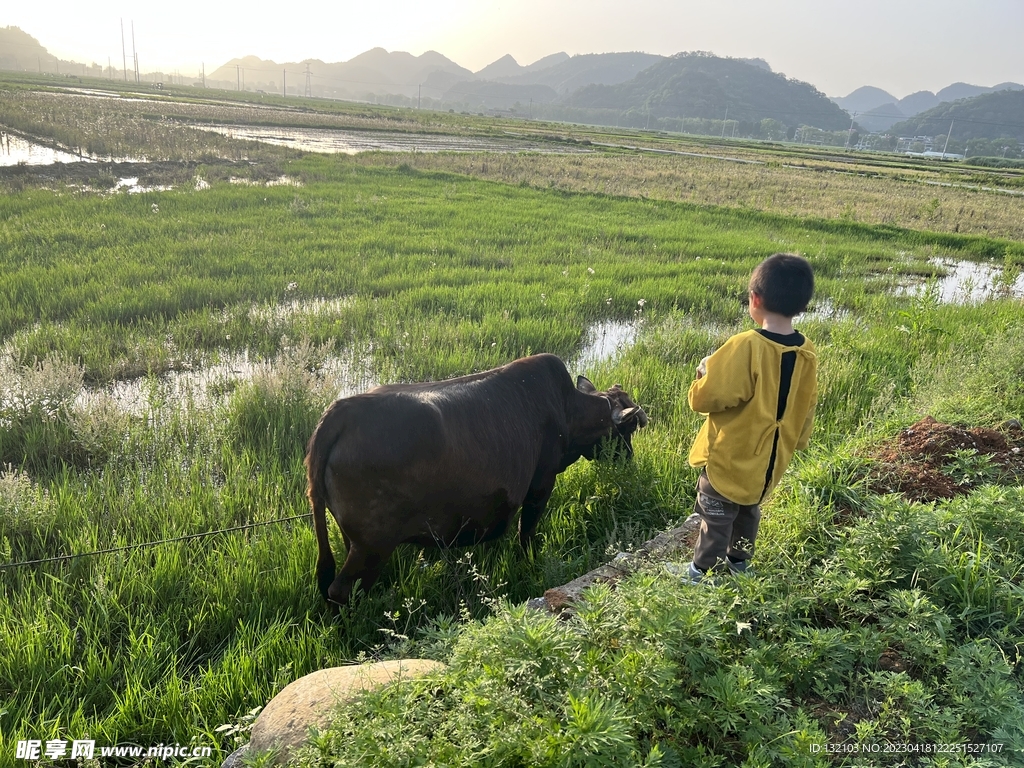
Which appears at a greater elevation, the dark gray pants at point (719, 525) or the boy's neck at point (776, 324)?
the boy's neck at point (776, 324)

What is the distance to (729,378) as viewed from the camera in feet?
8.88

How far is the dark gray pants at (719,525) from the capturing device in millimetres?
2887

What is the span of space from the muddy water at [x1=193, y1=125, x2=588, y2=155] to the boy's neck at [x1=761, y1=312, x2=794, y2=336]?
26666mm

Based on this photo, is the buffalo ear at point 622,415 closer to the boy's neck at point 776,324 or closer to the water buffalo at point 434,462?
the water buffalo at point 434,462

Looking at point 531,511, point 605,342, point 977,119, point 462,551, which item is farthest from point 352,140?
point 977,119

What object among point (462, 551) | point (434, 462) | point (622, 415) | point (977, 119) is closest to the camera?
point (434, 462)

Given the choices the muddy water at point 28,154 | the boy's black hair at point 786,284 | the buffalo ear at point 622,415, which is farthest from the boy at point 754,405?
the muddy water at point 28,154

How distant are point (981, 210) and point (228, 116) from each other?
41612 millimetres

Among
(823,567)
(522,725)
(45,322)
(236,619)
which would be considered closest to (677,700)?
(522,725)

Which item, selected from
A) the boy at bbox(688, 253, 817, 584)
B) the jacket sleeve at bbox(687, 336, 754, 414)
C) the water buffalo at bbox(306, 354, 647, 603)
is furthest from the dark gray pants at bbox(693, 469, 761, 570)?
the water buffalo at bbox(306, 354, 647, 603)

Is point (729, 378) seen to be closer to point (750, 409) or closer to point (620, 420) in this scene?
point (750, 409)

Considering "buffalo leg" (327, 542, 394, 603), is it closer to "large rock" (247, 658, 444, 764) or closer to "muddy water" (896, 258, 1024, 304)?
"large rock" (247, 658, 444, 764)

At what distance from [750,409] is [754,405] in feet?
0.10

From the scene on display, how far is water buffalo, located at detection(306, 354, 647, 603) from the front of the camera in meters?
2.72
